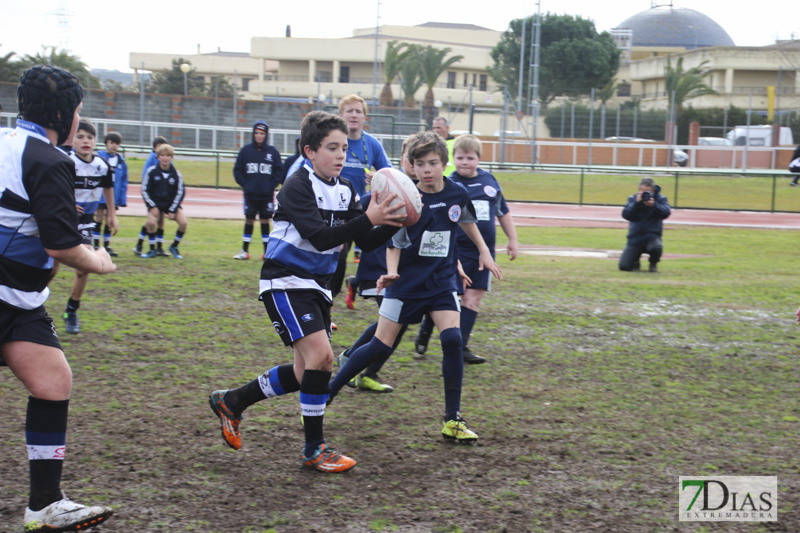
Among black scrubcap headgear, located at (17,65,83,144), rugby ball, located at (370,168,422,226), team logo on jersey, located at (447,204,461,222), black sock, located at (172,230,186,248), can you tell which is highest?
black scrubcap headgear, located at (17,65,83,144)

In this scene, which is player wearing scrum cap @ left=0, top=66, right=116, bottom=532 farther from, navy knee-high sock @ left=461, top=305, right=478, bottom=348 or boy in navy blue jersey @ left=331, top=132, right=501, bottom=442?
navy knee-high sock @ left=461, top=305, right=478, bottom=348

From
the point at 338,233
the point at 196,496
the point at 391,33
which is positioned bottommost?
the point at 196,496

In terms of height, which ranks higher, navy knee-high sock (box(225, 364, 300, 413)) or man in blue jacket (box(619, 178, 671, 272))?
man in blue jacket (box(619, 178, 671, 272))

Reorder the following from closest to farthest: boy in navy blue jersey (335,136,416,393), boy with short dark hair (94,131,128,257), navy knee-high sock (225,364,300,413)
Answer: navy knee-high sock (225,364,300,413) < boy in navy blue jersey (335,136,416,393) < boy with short dark hair (94,131,128,257)

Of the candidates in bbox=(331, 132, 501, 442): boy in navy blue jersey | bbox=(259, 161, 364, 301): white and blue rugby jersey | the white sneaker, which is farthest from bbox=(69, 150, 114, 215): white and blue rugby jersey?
the white sneaker

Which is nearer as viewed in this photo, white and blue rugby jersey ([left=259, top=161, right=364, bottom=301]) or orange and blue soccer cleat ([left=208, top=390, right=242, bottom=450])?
white and blue rugby jersey ([left=259, top=161, right=364, bottom=301])

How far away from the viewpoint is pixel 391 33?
9438 cm

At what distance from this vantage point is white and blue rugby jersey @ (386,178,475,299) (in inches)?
208

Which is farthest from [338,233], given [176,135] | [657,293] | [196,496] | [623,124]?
[623,124]

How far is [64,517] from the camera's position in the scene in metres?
3.49

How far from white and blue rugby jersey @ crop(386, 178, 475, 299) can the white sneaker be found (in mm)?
2405

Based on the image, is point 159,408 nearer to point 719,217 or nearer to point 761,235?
→ point 761,235

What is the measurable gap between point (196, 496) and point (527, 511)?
5.36 ft

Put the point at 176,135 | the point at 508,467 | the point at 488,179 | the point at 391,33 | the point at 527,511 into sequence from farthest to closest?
the point at 391,33 < the point at 176,135 < the point at 488,179 < the point at 508,467 < the point at 527,511
